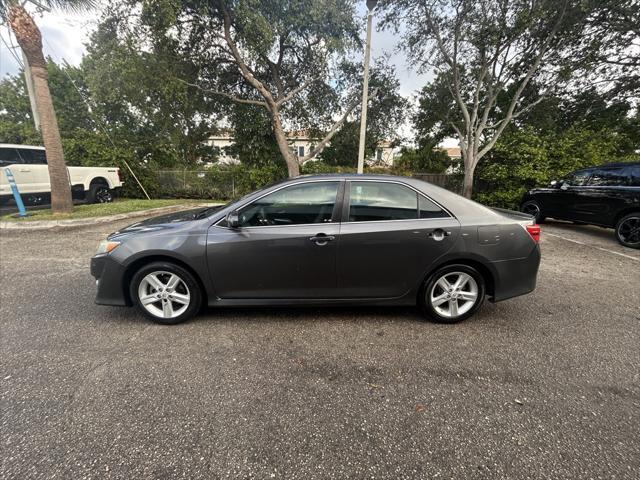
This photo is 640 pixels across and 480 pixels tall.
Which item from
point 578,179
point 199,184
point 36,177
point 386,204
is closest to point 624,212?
point 578,179

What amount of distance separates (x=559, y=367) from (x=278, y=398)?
88.6 inches

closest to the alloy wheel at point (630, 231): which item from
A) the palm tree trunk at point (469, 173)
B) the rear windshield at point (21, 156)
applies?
the palm tree trunk at point (469, 173)

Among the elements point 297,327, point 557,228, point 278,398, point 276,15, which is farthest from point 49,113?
point 557,228

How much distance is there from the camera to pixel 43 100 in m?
7.30

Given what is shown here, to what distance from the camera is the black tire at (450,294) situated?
279cm

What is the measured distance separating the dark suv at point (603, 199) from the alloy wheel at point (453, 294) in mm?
5745

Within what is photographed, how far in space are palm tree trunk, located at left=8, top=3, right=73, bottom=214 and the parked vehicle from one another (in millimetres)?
7315

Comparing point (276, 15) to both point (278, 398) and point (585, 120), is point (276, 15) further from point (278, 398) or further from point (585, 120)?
point (585, 120)

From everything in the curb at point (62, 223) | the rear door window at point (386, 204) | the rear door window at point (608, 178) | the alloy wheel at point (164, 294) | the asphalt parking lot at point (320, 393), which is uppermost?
the rear door window at point (608, 178)

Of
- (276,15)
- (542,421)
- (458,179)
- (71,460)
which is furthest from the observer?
(458,179)

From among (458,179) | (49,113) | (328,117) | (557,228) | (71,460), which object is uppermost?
(328,117)

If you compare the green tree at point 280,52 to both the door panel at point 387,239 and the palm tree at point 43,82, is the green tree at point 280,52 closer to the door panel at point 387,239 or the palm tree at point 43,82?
the palm tree at point 43,82

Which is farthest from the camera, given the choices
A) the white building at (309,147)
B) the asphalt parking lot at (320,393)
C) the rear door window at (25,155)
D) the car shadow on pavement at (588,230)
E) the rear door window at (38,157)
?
the white building at (309,147)

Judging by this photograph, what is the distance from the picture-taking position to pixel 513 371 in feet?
7.18
